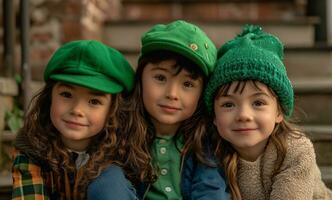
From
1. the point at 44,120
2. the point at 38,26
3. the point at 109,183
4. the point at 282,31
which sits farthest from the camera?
the point at 282,31

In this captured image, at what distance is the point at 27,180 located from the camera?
4.16 feet

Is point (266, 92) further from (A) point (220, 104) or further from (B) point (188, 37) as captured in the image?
(B) point (188, 37)

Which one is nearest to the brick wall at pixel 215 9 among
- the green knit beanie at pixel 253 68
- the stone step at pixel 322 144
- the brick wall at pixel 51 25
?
the brick wall at pixel 51 25

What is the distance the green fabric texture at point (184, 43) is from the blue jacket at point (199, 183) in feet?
0.80

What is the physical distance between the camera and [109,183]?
3.89 feet

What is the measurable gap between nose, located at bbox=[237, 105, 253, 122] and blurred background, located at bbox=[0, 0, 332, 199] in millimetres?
543

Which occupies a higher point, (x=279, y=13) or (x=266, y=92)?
(x=266, y=92)

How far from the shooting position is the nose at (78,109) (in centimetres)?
124

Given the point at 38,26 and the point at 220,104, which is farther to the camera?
the point at 38,26

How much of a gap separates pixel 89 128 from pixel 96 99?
0.08 metres

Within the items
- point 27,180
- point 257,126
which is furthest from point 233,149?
point 27,180

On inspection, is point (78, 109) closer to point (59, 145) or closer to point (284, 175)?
point (59, 145)

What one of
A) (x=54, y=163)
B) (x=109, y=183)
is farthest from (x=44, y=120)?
(x=109, y=183)

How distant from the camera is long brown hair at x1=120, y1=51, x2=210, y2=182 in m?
1.26
